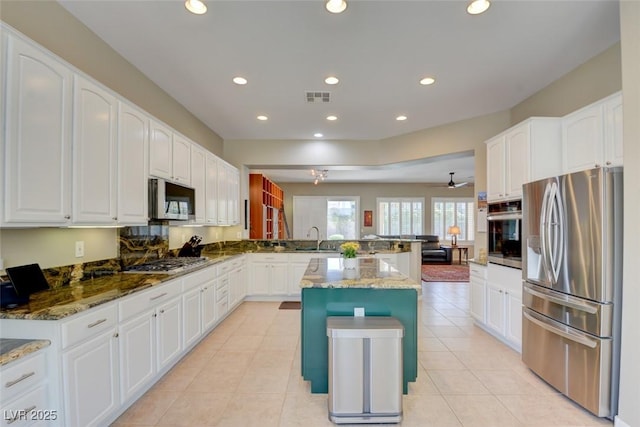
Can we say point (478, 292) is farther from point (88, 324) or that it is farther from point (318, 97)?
point (88, 324)

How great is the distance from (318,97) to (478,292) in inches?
125

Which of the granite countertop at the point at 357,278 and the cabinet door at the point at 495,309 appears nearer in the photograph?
the granite countertop at the point at 357,278

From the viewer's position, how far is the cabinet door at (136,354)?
206cm

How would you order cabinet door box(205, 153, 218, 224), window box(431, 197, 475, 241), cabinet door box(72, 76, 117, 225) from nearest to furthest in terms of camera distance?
1. cabinet door box(72, 76, 117, 225)
2. cabinet door box(205, 153, 218, 224)
3. window box(431, 197, 475, 241)

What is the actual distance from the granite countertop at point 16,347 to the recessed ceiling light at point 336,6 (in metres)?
2.63

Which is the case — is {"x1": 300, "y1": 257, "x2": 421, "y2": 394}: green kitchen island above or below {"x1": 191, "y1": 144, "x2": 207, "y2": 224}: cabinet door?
below

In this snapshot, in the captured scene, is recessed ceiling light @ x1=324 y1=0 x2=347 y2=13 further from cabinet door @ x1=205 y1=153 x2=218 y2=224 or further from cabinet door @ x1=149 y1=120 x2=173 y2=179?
cabinet door @ x1=205 y1=153 x2=218 y2=224

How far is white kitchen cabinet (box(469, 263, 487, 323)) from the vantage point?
146 inches

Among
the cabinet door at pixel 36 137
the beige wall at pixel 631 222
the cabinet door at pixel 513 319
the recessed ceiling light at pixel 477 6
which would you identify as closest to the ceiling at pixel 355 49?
the recessed ceiling light at pixel 477 6

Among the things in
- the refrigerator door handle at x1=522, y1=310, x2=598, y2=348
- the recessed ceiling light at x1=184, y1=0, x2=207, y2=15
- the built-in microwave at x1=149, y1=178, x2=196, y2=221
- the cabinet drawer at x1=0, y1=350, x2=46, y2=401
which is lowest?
the refrigerator door handle at x1=522, y1=310, x2=598, y2=348

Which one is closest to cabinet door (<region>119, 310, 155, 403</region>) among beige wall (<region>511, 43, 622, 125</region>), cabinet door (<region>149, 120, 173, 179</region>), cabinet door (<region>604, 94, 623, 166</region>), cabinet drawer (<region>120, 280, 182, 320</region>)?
cabinet drawer (<region>120, 280, 182, 320</region>)

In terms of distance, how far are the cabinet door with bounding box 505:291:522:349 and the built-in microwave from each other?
3561 millimetres

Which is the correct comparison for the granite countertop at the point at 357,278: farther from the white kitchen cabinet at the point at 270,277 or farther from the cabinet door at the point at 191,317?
the white kitchen cabinet at the point at 270,277

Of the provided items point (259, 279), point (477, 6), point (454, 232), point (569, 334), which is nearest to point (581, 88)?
point (477, 6)
